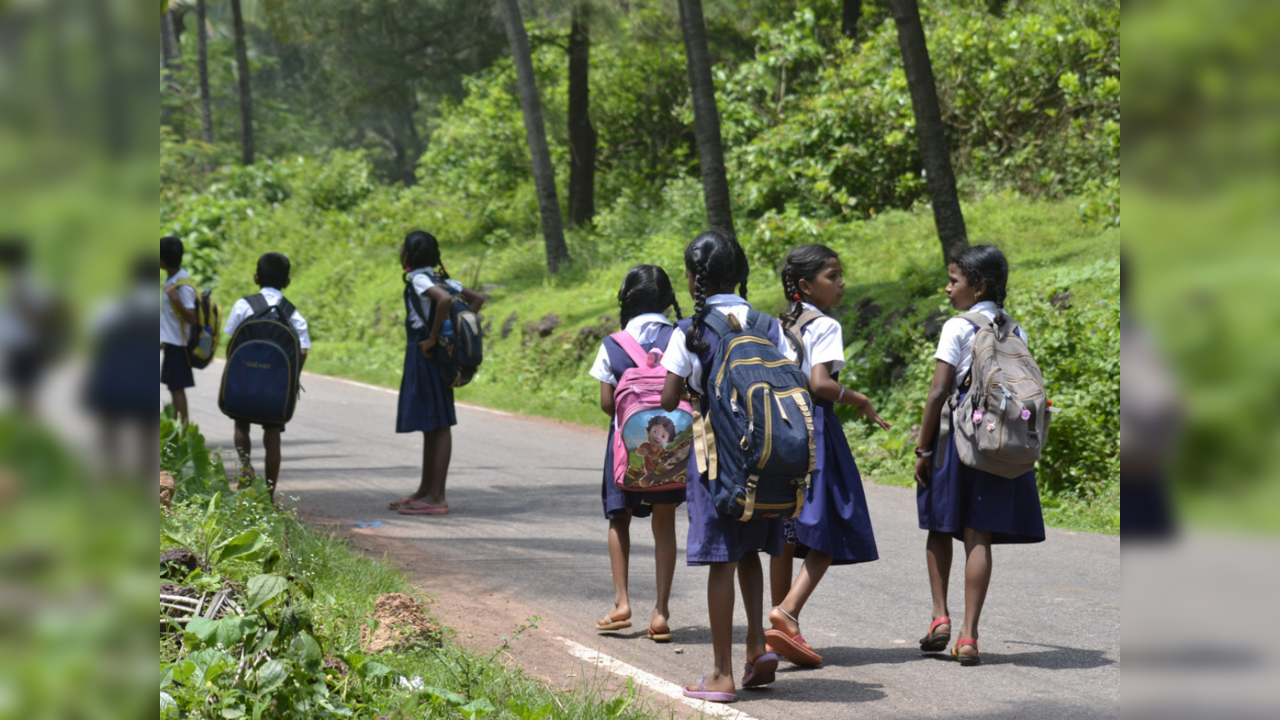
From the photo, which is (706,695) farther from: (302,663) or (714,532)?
(302,663)

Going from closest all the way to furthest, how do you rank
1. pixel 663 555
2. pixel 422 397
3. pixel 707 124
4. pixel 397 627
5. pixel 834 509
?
pixel 397 627 → pixel 834 509 → pixel 663 555 → pixel 422 397 → pixel 707 124

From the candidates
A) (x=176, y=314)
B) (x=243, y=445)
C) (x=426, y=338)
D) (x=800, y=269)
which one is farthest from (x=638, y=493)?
(x=176, y=314)

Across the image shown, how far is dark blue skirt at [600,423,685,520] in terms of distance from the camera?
5.11 metres

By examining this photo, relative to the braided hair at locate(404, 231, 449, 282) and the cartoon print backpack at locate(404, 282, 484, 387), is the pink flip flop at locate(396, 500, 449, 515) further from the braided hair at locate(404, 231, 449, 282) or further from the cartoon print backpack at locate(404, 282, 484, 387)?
the braided hair at locate(404, 231, 449, 282)

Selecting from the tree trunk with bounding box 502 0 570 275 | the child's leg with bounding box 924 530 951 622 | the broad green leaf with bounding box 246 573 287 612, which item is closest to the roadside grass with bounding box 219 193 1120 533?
the tree trunk with bounding box 502 0 570 275

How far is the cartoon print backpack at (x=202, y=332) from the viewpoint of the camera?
326 inches

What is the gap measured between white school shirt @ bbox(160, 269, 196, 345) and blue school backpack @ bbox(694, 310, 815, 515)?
546 cm

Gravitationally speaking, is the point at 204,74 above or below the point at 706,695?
above

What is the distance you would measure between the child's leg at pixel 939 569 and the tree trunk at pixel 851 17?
18631 millimetres

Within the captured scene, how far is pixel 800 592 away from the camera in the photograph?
15.7 feet

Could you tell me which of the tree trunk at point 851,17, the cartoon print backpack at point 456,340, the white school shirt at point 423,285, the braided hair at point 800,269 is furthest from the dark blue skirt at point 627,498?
the tree trunk at point 851,17

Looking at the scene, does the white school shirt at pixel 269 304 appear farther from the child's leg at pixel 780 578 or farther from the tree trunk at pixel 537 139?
the tree trunk at pixel 537 139

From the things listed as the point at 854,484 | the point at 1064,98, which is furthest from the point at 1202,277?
the point at 1064,98

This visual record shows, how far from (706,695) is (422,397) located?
13.4 feet
